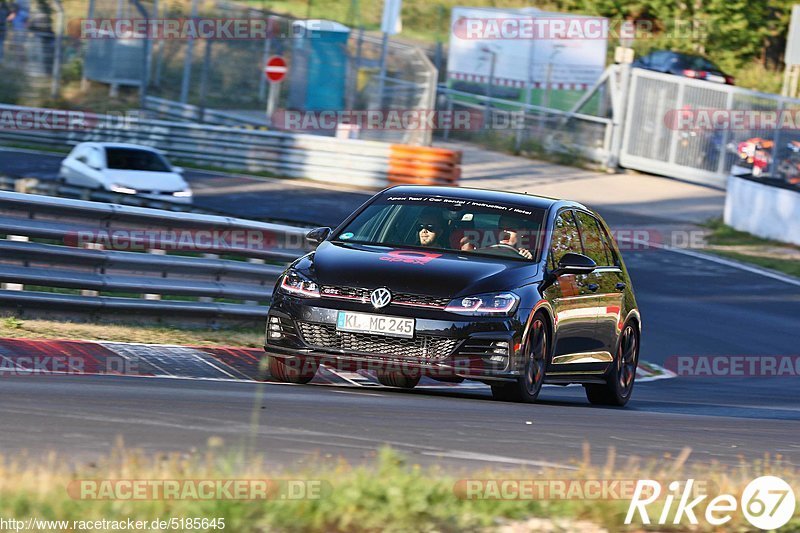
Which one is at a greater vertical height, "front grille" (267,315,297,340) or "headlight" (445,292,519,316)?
"headlight" (445,292,519,316)

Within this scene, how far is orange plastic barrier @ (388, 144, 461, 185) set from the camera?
2998cm

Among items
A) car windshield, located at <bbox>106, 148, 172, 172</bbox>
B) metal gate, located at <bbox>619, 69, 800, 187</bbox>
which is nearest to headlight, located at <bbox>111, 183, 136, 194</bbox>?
car windshield, located at <bbox>106, 148, 172, 172</bbox>

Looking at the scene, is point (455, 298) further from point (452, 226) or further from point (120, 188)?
point (120, 188)

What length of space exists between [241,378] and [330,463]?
4.56 meters

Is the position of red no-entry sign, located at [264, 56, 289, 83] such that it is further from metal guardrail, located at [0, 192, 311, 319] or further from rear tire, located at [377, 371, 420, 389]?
rear tire, located at [377, 371, 420, 389]

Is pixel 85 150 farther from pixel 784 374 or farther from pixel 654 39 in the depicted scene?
pixel 654 39

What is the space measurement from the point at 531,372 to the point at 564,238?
1405 millimetres

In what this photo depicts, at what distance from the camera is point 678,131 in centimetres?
3494

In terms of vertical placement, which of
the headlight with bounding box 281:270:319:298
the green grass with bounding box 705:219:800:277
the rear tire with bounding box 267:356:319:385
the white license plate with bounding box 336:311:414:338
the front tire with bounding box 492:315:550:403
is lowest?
the green grass with bounding box 705:219:800:277

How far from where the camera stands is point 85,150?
25906 millimetres

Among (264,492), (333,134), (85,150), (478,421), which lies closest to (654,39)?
(333,134)

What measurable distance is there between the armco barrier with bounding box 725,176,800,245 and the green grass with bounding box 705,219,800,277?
6.0 inches

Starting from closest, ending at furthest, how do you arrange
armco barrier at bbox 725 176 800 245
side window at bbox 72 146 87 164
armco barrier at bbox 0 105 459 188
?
side window at bbox 72 146 87 164 < armco barrier at bbox 725 176 800 245 < armco barrier at bbox 0 105 459 188

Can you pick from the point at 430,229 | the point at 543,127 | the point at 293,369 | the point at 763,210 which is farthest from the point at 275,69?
the point at 293,369
